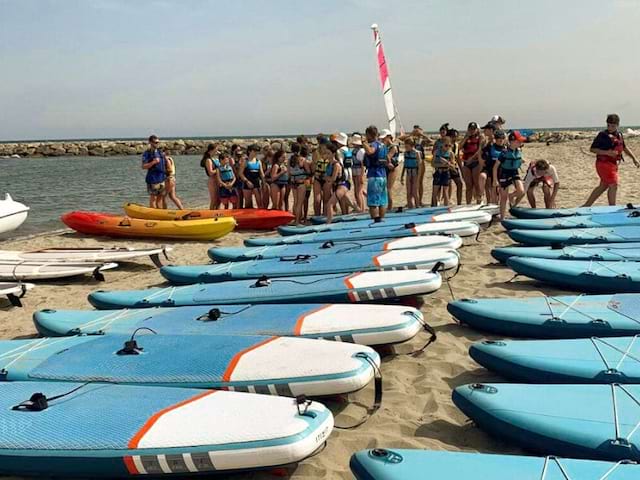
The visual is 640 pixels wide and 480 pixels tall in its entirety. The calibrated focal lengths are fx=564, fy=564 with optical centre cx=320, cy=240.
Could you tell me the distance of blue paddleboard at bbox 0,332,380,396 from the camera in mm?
3018

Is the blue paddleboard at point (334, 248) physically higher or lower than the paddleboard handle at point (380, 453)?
higher

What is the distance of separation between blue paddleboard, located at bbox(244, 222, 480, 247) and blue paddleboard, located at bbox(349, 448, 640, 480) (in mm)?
4377

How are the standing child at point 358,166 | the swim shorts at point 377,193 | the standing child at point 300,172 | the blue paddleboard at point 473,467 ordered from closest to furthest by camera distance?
1. the blue paddleboard at point 473,467
2. the swim shorts at point 377,193
3. the standing child at point 300,172
4. the standing child at point 358,166

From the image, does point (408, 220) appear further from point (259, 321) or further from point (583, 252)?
point (259, 321)

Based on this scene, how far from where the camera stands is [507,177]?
754 centimetres

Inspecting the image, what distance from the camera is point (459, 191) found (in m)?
9.69

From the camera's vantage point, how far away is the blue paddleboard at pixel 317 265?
5.07 meters

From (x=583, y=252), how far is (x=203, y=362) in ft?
13.4

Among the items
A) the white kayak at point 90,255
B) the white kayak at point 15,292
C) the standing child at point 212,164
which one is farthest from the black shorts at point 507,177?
the white kayak at point 15,292

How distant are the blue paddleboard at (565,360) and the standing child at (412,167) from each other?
18.6 ft

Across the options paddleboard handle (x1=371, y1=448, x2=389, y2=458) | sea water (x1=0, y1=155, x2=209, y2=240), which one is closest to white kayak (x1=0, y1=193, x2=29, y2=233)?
sea water (x1=0, y1=155, x2=209, y2=240)

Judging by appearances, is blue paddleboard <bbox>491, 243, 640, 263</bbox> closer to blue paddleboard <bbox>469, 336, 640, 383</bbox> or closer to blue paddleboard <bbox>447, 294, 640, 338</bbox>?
blue paddleboard <bbox>447, 294, 640, 338</bbox>

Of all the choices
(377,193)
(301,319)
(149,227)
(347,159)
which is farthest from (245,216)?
(301,319)

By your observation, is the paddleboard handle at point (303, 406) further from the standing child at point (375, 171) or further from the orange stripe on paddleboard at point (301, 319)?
the standing child at point (375, 171)
